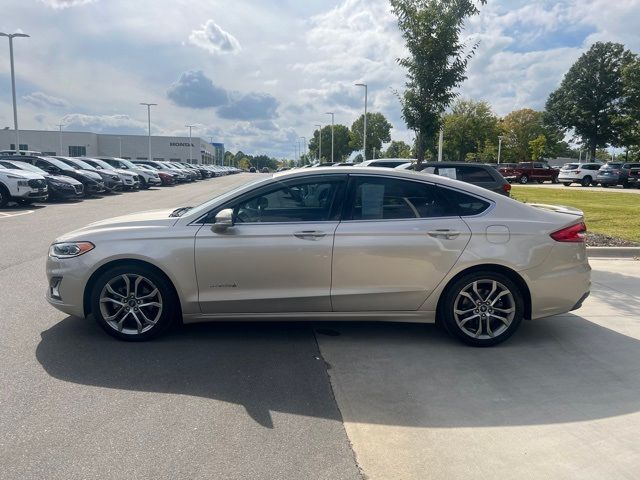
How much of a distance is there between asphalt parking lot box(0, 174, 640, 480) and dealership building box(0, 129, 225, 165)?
91.9 meters

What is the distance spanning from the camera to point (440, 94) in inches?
406

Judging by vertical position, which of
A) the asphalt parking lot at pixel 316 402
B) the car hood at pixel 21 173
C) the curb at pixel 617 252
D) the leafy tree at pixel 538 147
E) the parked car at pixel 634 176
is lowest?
the asphalt parking lot at pixel 316 402

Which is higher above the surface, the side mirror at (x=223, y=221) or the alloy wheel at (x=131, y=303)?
the side mirror at (x=223, y=221)

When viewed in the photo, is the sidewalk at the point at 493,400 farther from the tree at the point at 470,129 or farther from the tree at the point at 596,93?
the tree at the point at 470,129

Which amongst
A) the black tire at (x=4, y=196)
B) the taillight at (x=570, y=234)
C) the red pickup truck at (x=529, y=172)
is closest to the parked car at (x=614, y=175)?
the red pickup truck at (x=529, y=172)

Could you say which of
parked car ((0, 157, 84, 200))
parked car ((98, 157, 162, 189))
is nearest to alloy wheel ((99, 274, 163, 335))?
parked car ((0, 157, 84, 200))

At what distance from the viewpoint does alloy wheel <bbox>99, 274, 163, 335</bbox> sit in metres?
4.62

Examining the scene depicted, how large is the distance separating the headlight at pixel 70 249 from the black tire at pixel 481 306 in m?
3.30

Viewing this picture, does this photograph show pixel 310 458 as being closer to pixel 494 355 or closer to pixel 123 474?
pixel 123 474

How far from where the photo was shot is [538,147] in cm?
6519

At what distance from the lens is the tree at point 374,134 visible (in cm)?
9144

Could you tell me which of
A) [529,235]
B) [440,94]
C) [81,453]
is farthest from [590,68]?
[81,453]

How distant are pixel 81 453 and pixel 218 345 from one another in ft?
5.95

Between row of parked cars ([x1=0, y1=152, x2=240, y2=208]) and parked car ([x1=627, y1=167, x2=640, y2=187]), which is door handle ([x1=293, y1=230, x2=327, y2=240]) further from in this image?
parked car ([x1=627, y1=167, x2=640, y2=187])
